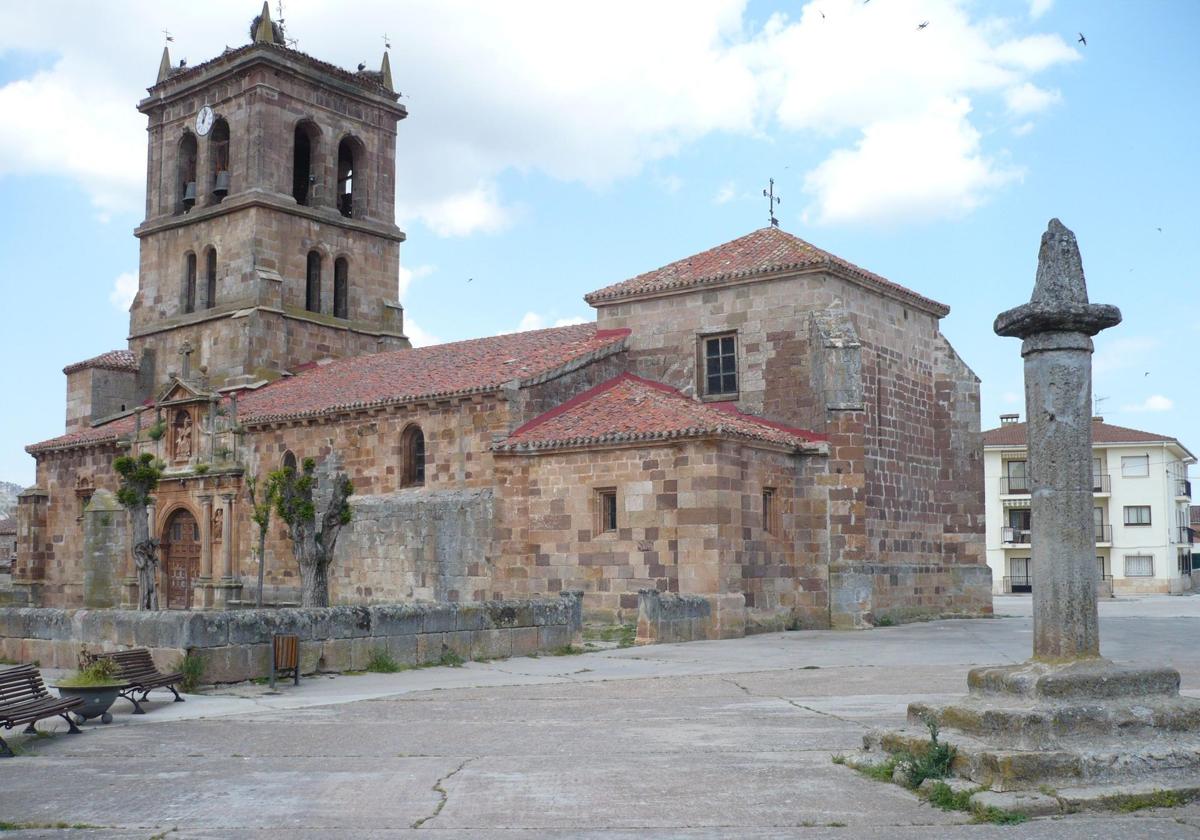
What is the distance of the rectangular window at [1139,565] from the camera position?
53.0 m

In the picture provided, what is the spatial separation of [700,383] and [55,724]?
51.5ft

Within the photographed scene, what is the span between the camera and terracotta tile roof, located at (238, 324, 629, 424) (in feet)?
81.1

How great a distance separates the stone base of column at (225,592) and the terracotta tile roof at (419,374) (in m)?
3.73

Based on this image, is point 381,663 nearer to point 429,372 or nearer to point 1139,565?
point 429,372

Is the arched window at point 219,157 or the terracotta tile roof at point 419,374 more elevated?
the arched window at point 219,157

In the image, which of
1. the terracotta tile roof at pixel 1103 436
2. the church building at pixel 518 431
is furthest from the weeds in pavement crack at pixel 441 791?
the terracotta tile roof at pixel 1103 436

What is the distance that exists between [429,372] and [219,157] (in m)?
12.7

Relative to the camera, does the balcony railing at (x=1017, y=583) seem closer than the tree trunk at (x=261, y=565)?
No

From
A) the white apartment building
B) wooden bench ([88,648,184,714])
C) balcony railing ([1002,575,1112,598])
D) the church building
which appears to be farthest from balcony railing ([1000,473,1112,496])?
wooden bench ([88,648,184,714])

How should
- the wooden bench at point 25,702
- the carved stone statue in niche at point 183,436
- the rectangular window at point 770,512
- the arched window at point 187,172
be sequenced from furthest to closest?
1. the arched window at point 187,172
2. the carved stone statue in niche at point 183,436
3. the rectangular window at point 770,512
4. the wooden bench at point 25,702

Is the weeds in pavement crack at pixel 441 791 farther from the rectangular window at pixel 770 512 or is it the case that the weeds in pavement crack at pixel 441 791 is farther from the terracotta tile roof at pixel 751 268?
the terracotta tile roof at pixel 751 268

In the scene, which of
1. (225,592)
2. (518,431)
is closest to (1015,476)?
(518,431)

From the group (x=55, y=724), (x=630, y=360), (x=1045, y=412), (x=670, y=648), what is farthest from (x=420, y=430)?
(x=1045, y=412)

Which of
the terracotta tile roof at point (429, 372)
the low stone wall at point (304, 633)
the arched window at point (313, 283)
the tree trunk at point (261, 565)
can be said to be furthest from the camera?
the arched window at point (313, 283)
